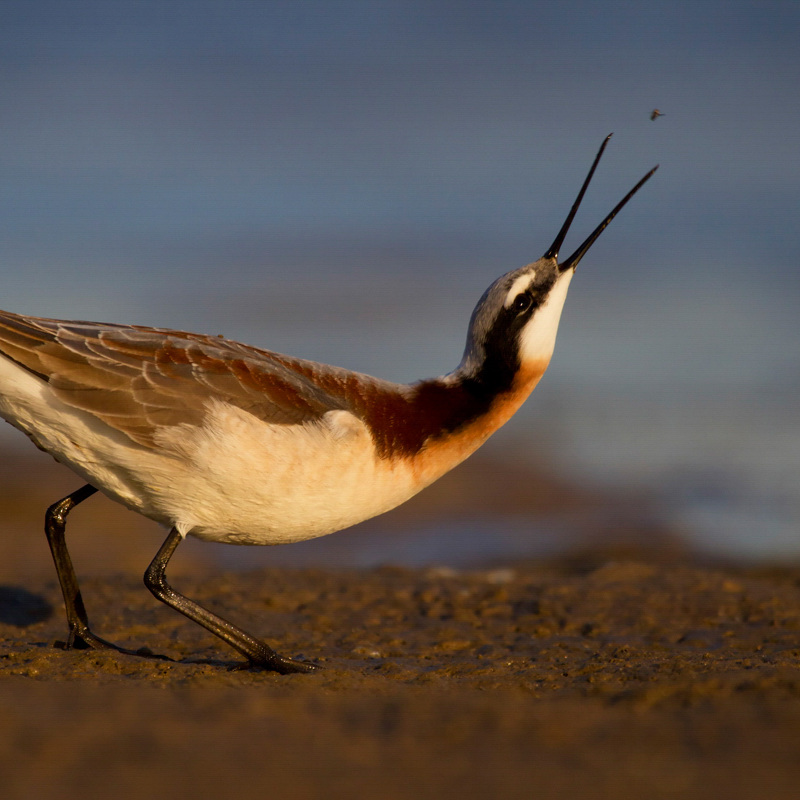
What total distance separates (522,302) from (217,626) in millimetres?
2866

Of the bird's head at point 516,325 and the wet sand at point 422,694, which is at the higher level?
the bird's head at point 516,325

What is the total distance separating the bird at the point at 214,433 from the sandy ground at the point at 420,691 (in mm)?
703

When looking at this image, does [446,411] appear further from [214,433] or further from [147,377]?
[147,377]

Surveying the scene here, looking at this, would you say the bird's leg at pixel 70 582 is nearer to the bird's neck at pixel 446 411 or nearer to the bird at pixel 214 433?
the bird at pixel 214 433

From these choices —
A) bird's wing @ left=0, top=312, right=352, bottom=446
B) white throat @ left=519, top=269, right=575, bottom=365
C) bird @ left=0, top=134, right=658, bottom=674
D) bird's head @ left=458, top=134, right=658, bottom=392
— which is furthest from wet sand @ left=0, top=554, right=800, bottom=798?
white throat @ left=519, top=269, right=575, bottom=365

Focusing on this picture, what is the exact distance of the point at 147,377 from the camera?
5.79 m

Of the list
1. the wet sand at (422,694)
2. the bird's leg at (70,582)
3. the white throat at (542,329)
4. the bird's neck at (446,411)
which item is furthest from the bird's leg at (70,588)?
the white throat at (542,329)

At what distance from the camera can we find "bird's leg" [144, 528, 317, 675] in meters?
5.83

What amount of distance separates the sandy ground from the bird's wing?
59.1 inches

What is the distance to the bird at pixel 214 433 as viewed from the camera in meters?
5.65

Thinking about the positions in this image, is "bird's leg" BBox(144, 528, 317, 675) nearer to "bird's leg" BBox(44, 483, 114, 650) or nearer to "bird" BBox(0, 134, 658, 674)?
"bird" BBox(0, 134, 658, 674)

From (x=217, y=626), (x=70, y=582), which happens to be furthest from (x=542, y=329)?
(x=70, y=582)

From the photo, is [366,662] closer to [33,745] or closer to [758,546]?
[33,745]

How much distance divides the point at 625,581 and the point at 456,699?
4683 mm
